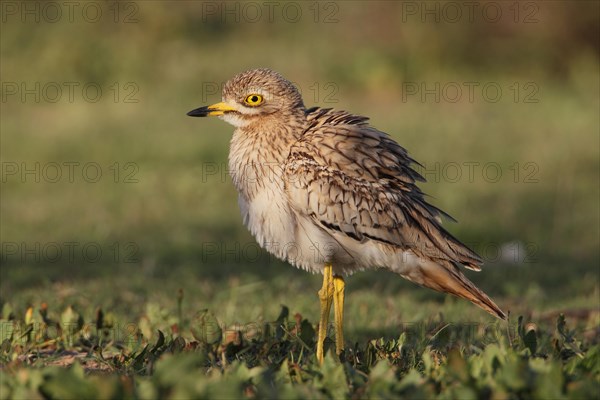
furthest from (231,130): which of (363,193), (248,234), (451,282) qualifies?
(451,282)

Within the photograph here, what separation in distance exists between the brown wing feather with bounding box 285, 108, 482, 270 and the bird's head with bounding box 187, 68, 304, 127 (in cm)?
35

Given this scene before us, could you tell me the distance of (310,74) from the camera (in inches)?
615

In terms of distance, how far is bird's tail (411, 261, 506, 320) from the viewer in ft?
18.1

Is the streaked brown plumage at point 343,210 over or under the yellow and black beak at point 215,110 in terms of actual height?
under

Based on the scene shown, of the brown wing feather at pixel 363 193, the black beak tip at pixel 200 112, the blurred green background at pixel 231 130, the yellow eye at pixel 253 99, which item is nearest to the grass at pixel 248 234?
the blurred green background at pixel 231 130

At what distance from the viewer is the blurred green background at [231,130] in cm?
832

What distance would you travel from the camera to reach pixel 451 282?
219 inches

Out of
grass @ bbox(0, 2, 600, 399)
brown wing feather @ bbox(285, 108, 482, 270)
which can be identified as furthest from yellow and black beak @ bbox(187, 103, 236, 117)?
grass @ bbox(0, 2, 600, 399)

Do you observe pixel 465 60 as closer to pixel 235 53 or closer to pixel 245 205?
pixel 235 53

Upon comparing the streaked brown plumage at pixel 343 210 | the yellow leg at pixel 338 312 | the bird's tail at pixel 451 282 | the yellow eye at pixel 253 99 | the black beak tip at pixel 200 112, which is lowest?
the yellow leg at pixel 338 312

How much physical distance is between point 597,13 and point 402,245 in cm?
1188

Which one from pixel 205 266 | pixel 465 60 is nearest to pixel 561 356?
pixel 205 266

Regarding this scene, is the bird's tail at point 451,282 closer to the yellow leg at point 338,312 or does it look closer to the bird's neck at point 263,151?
the yellow leg at point 338,312

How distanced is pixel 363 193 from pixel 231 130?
8.21 metres
